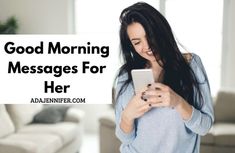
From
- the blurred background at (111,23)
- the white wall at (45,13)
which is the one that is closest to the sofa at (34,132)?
the blurred background at (111,23)

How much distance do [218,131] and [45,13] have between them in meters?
1.57

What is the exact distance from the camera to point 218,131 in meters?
2.13

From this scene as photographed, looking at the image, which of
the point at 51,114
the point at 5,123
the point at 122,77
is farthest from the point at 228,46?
the point at 122,77

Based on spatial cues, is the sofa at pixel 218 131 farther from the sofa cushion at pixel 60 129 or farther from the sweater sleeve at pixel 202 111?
the sweater sleeve at pixel 202 111

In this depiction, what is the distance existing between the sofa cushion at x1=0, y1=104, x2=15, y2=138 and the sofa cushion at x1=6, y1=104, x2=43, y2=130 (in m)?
0.05

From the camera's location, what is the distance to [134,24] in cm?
68

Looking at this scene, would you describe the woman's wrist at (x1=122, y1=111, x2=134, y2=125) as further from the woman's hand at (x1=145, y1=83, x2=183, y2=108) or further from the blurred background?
the blurred background

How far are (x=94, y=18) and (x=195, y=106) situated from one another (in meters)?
2.30

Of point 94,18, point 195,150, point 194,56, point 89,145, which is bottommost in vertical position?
point 89,145

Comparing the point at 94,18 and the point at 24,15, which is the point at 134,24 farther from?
the point at 24,15

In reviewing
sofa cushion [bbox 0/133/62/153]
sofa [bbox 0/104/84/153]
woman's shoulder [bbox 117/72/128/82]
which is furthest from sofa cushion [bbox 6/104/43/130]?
woman's shoulder [bbox 117/72/128/82]

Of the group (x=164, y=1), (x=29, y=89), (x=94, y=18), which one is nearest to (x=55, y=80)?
(x=29, y=89)

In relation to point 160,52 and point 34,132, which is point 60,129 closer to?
point 34,132

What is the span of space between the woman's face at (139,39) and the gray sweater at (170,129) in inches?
3.3
